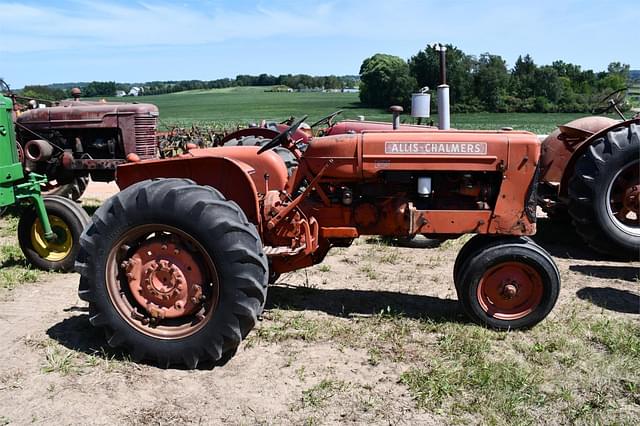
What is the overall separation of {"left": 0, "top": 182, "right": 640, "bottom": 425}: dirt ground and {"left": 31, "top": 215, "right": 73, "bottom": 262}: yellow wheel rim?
482mm

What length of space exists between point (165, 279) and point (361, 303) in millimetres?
1633

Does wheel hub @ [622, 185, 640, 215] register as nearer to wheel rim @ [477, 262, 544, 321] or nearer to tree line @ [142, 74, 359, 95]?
wheel rim @ [477, 262, 544, 321]

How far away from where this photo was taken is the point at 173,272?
3.48 meters

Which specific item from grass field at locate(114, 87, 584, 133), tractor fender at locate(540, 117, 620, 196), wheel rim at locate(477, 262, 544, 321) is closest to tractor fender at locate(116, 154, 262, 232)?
wheel rim at locate(477, 262, 544, 321)

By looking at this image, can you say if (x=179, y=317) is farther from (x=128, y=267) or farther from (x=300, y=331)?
(x=300, y=331)

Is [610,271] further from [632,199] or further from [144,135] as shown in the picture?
[144,135]

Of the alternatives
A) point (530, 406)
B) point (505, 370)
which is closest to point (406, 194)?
point (505, 370)

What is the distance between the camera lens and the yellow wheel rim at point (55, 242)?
5.47 m

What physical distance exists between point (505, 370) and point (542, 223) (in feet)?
14.4

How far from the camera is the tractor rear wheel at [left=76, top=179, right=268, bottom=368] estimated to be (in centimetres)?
332

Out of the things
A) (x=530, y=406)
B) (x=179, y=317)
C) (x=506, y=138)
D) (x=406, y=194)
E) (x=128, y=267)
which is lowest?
(x=530, y=406)

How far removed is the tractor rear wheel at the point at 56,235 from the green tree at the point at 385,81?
2651cm

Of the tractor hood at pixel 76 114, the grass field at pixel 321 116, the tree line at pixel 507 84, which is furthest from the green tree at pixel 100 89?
the tractor hood at pixel 76 114

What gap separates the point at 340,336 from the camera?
3855mm
